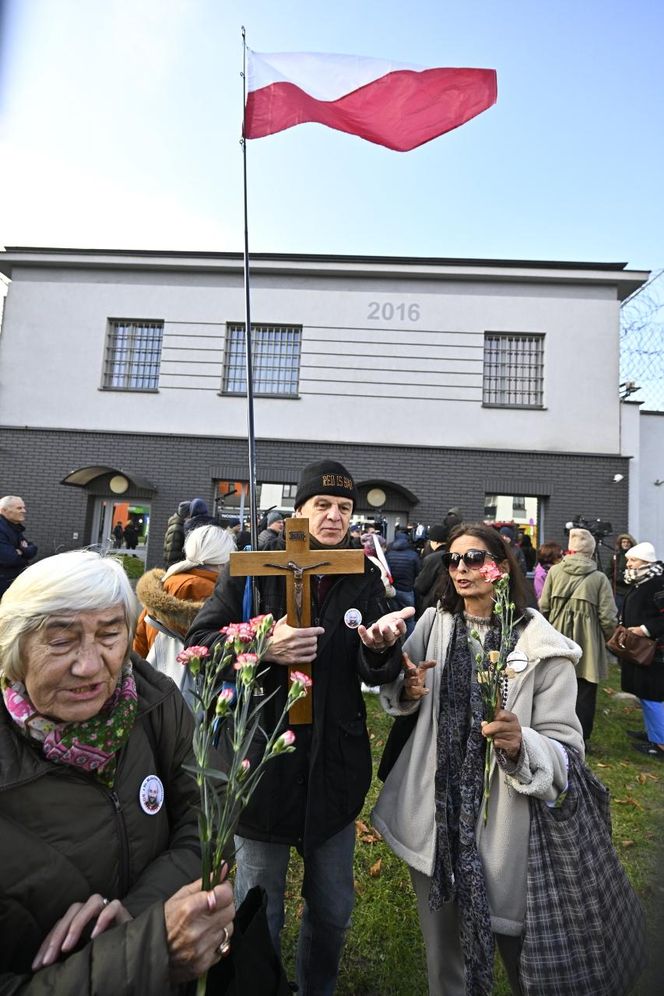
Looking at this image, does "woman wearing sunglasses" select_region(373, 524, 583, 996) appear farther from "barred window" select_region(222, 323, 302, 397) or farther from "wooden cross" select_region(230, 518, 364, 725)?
"barred window" select_region(222, 323, 302, 397)

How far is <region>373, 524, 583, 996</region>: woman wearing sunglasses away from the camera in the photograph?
1795mm

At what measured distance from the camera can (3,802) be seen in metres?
1.24

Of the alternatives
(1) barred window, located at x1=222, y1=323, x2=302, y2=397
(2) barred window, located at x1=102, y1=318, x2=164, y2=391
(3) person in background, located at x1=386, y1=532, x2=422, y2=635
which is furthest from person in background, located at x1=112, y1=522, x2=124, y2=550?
(3) person in background, located at x1=386, y1=532, x2=422, y2=635

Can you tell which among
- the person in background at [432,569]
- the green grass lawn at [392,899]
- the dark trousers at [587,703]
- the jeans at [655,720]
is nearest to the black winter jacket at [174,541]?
the person in background at [432,569]

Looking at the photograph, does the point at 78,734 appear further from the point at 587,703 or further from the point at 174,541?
the point at 587,703

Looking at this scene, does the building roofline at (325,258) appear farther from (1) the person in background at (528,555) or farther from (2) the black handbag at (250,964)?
(2) the black handbag at (250,964)

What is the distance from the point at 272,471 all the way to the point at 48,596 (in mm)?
10686

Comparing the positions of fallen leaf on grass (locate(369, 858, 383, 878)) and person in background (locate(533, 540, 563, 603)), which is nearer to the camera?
fallen leaf on grass (locate(369, 858, 383, 878))

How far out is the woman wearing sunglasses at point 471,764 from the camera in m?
1.79

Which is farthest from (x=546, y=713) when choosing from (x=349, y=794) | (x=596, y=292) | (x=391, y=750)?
(x=596, y=292)

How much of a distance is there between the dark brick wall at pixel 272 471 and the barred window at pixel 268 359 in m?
1.45

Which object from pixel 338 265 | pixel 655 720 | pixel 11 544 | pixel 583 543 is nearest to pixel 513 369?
pixel 338 265

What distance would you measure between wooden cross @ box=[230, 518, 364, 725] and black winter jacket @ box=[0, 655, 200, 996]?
1.74 feet

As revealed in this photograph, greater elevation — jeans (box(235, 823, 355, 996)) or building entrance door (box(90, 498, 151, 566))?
building entrance door (box(90, 498, 151, 566))
